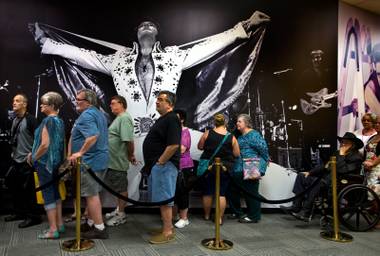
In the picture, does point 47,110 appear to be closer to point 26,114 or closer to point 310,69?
point 26,114

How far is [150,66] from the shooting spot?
4.38 m

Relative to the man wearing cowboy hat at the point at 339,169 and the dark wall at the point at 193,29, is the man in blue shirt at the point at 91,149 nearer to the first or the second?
the dark wall at the point at 193,29

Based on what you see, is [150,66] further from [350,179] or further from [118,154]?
[350,179]

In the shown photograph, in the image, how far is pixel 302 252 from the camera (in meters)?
3.05

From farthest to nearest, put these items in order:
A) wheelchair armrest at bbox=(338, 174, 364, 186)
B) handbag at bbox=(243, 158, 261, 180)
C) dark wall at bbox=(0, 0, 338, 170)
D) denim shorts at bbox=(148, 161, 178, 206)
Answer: dark wall at bbox=(0, 0, 338, 170), handbag at bbox=(243, 158, 261, 180), wheelchair armrest at bbox=(338, 174, 364, 186), denim shorts at bbox=(148, 161, 178, 206)

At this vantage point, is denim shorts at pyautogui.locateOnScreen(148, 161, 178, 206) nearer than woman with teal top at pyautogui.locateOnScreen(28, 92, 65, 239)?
Yes

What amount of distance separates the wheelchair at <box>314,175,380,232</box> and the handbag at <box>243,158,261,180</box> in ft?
2.59

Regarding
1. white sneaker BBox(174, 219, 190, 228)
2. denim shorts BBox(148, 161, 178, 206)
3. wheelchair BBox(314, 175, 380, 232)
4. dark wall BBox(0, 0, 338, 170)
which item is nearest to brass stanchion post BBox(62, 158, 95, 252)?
denim shorts BBox(148, 161, 178, 206)

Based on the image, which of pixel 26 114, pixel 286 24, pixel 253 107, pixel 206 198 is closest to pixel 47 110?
pixel 26 114

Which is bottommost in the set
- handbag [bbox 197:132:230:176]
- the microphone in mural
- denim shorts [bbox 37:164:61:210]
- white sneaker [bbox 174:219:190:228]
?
white sneaker [bbox 174:219:190:228]

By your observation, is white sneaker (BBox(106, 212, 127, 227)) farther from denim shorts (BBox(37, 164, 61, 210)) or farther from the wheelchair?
the wheelchair

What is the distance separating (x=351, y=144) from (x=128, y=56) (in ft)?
9.79

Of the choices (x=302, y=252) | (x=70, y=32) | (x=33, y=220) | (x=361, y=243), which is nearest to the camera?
(x=302, y=252)

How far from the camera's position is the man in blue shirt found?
10.0 feet
